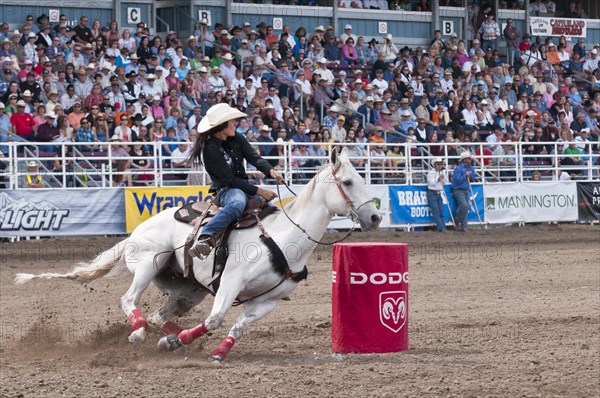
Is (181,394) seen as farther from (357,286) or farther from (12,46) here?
(12,46)

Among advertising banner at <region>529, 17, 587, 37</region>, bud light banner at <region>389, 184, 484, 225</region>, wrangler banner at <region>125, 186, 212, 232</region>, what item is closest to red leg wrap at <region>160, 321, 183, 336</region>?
wrangler banner at <region>125, 186, 212, 232</region>

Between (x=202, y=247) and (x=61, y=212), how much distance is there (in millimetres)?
11005

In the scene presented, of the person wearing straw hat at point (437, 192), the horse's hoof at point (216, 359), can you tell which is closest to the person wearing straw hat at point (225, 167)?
the horse's hoof at point (216, 359)

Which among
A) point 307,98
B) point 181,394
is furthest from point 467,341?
point 307,98

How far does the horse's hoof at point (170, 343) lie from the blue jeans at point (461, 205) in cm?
1439

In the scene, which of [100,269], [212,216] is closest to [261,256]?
[212,216]

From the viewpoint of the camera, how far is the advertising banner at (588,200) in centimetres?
2586

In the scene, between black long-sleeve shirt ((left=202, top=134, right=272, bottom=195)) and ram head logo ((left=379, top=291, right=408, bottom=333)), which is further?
ram head logo ((left=379, top=291, right=408, bottom=333))

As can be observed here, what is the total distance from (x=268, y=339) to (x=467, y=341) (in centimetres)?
204

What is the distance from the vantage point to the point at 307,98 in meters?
25.6

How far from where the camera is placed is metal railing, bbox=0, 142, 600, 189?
793 inches

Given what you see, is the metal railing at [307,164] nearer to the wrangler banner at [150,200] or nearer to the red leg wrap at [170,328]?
the wrangler banner at [150,200]

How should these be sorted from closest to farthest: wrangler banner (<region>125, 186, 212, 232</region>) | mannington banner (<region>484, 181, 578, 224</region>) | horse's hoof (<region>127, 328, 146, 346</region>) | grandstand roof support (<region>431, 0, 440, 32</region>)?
horse's hoof (<region>127, 328, 146, 346</region>)
wrangler banner (<region>125, 186, 212, 232</region>)
mannington banner (<region>484, 181, 578, 224</region>)
grandstand roof support (<region>431, 0, 440, 32</region>)

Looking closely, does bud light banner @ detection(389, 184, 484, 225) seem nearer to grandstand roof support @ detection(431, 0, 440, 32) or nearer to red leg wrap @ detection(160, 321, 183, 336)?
grandstand roof support @ detection(431, 0, 440, 32)
